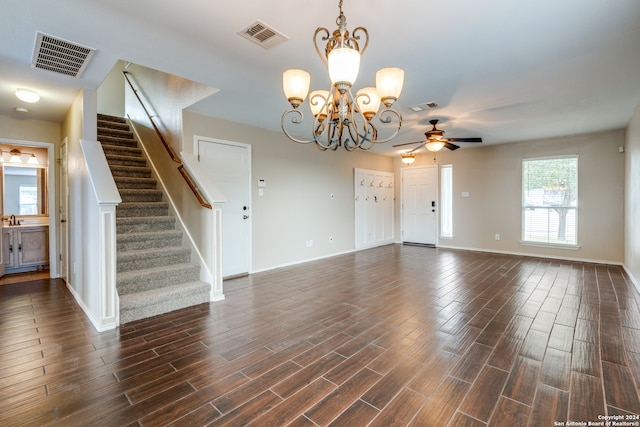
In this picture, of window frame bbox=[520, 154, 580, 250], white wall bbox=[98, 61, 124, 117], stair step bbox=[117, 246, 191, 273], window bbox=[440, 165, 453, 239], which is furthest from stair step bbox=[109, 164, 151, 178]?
window frame bbox=[520, 154, 580, 250]

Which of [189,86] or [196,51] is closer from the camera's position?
[196,51]

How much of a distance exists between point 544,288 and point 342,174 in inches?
168

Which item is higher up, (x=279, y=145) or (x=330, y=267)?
(x=279, y=145)

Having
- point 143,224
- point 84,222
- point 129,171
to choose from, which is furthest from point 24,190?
point 84,222

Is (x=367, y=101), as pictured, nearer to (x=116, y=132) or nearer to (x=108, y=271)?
(x=108, y=271)

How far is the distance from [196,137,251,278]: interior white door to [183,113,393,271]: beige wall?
12cm

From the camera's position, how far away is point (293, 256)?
573 cm

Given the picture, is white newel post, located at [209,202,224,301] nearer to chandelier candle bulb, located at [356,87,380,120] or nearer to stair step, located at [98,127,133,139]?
chandelier candle bulb, located at [356,87,380,120]

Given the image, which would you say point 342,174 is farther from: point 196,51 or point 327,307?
point 196,51

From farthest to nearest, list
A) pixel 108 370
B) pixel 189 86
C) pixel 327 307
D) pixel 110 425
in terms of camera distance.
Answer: pixel 189 86 → pixel 327 307 → pixel 108 370 → pixel 110 425

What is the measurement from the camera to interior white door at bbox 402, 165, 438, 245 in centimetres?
779

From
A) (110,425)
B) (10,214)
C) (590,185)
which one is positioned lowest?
(110,425)

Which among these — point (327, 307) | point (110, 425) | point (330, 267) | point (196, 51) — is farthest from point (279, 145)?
point (110, 425)

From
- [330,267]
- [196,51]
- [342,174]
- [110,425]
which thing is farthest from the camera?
[342,174]
